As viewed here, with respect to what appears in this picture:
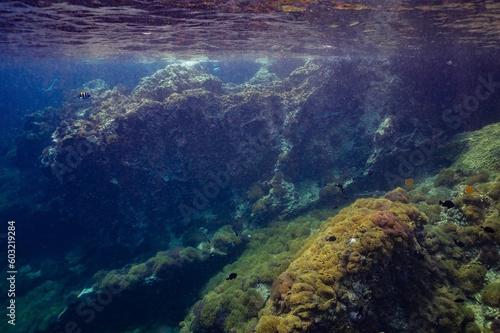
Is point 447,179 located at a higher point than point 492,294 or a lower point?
higher

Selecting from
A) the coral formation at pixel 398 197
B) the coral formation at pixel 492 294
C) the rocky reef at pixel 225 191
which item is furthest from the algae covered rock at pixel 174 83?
the coral formation at pixel 492 294

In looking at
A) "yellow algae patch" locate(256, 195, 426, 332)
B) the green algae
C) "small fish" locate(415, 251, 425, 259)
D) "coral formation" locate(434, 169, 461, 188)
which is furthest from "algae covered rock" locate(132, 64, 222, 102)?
"small fish" locate(415, 251, 425, 259)

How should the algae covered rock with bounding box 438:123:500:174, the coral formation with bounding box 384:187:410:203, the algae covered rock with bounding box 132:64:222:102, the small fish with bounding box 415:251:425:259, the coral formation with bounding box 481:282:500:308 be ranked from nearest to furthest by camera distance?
the coral formation with bounding box 481:282:500:308 → the small fish with bounding box 415:251:425:259 → the coral formation with bounding box 384:187:410:203 → the algae covered rock with bounding box 438:123:500:174 → the algae covered rock with bounding box 132:64:222:102

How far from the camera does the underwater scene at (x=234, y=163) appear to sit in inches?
350

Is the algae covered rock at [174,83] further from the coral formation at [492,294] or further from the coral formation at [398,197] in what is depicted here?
the coral formation at [492,294]

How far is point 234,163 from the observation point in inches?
576

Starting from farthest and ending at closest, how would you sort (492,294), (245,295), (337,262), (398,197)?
(398,197) → (245,295) → (492,294) → (337,262)

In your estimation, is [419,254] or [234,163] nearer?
[419,254]

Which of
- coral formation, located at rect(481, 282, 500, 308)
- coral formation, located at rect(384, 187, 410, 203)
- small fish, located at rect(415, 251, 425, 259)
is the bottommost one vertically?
coral formation, located at rect(481, 282, 500, 308)

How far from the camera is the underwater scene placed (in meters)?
8.89

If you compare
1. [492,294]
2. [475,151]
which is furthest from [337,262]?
[475,151]

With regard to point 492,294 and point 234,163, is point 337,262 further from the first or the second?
point 234,163

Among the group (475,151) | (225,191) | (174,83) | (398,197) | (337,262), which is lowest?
(225,191)

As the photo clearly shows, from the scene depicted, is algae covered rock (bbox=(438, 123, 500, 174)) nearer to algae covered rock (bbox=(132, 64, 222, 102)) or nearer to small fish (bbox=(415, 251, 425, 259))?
small fish (bbox=(415, 251, 425, 259))
